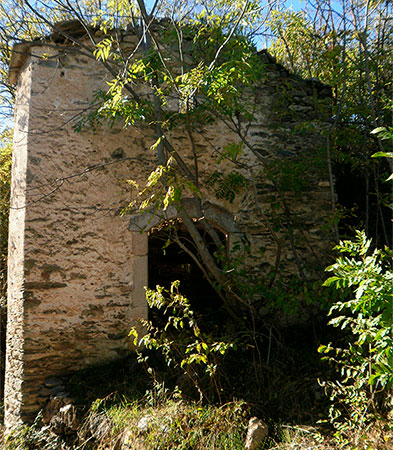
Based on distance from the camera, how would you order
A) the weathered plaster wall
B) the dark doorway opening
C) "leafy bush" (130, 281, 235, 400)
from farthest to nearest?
the dark doorway opening < the weathered plaster wall < "leafy bush" (130, 281, 235, 400)

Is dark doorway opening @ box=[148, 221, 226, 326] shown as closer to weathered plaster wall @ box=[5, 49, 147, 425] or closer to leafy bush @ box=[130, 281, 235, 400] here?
weathered plaster wall @ box=[5, 49, 147, 425]

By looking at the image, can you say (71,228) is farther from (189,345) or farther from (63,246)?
(189,345)

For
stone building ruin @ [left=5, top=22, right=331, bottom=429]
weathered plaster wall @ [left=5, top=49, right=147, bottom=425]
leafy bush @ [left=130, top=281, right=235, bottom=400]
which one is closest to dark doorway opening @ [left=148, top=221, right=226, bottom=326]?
stone building ruin @ [left=5, top=22, right=331, bottom=429]

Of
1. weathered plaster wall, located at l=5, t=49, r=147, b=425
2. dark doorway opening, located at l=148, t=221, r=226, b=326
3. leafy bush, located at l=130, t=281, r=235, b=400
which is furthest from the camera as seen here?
dark doorway opening, located at l=148, t=221, r=226, b=326

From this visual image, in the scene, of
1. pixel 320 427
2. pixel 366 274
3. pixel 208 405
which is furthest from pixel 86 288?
pixel 366 274

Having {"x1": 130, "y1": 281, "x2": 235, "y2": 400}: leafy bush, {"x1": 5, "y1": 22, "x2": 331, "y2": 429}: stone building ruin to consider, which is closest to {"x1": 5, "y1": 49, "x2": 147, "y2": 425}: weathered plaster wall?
{"x1": 5, "y1": 22, "x2": 331, "y2": 429}: stone building ruin

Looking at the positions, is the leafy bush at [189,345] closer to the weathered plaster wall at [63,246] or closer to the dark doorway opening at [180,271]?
the weathered plaster wall at [63,246]

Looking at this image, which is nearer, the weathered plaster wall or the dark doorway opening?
the weathered plaster wall

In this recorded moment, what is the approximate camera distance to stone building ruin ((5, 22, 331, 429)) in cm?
488

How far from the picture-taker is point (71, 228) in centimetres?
505

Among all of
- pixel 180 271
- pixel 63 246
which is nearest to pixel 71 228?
A: pixel 63 246

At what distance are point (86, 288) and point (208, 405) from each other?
6.75 feet

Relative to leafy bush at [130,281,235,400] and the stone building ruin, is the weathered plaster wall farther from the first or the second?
leafy bush at [130,281,235,400]

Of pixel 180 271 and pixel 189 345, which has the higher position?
pixel 180 271
